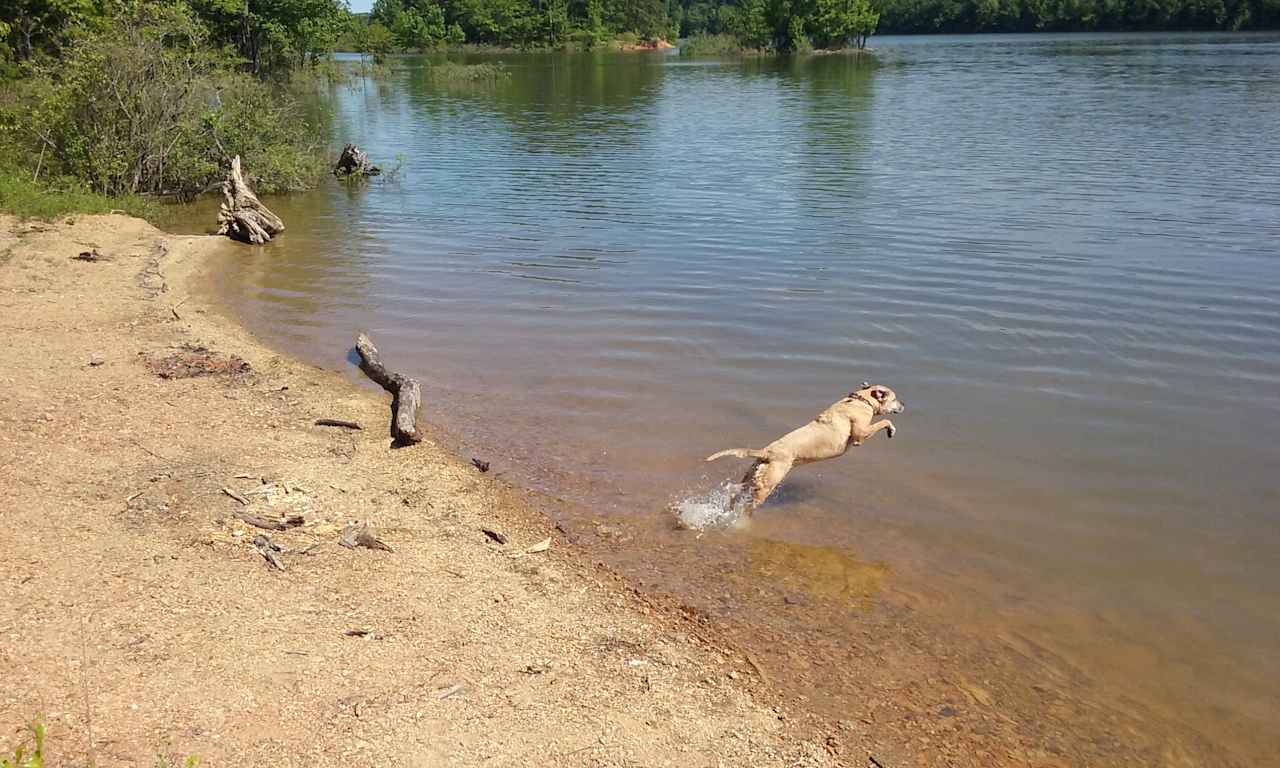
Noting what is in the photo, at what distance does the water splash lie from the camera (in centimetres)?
861

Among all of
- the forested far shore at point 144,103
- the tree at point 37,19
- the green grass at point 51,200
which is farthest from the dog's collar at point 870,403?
the tree at point 37,19

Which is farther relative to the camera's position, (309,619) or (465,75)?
(465,75)

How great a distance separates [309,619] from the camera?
21.2ft

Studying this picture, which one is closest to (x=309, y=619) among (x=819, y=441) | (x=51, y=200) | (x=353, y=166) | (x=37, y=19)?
(x=819, y=441)

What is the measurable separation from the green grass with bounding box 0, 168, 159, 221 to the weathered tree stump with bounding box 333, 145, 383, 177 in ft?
21.4

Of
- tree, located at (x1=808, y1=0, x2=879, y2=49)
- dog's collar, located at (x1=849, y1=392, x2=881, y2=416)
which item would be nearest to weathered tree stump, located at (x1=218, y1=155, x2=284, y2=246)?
dog's collar, located at (x1=849, y1=392, x2=881, y2=416)

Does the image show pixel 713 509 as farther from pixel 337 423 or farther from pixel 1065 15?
pixel 1065 15

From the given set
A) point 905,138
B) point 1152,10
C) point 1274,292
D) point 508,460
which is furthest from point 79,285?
point 1152,10

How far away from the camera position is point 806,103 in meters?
45.8

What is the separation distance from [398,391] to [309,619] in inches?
202

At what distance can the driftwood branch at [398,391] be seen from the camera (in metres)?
10.0

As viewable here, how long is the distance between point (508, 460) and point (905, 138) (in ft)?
83.4

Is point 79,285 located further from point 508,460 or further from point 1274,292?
point 1274,292

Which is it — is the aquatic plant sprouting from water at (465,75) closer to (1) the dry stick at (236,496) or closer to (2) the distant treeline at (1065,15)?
(2) the distant treeline at (1065,15)
